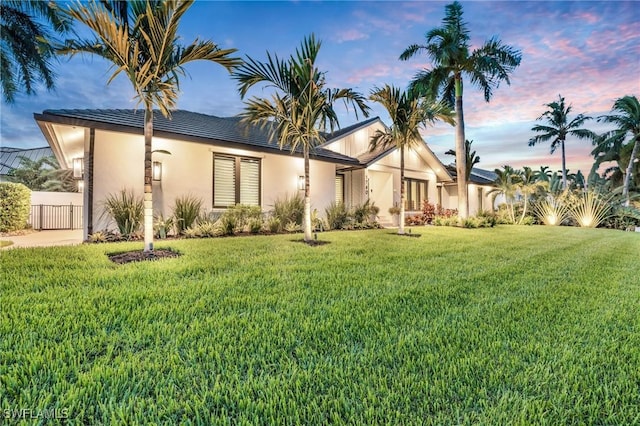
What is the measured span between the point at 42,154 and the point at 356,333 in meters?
41.5

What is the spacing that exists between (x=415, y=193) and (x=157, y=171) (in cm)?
1489

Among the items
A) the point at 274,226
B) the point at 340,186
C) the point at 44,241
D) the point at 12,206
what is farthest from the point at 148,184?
the point at 340,186

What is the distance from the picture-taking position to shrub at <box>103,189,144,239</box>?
827 centimetres

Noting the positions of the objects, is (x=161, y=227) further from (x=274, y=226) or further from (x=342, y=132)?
(x=342, y=132)

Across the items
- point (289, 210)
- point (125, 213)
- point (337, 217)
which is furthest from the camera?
point (337, 217)

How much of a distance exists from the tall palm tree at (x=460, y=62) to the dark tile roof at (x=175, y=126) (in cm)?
680

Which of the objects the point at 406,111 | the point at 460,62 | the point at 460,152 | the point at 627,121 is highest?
the point at 460,62

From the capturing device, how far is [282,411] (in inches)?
60.6

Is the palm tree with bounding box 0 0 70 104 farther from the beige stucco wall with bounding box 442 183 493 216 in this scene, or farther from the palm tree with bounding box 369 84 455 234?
the beige stucco wall with bounding box 442 183 493 216

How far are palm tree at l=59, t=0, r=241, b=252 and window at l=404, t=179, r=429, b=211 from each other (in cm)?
1481

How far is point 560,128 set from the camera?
2981 centimetres

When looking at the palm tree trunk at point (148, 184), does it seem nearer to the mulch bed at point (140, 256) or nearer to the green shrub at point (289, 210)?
the mulch bed at point (140, 256)

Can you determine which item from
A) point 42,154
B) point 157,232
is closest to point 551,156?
point 157,232

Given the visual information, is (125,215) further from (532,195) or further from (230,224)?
(532,195)
